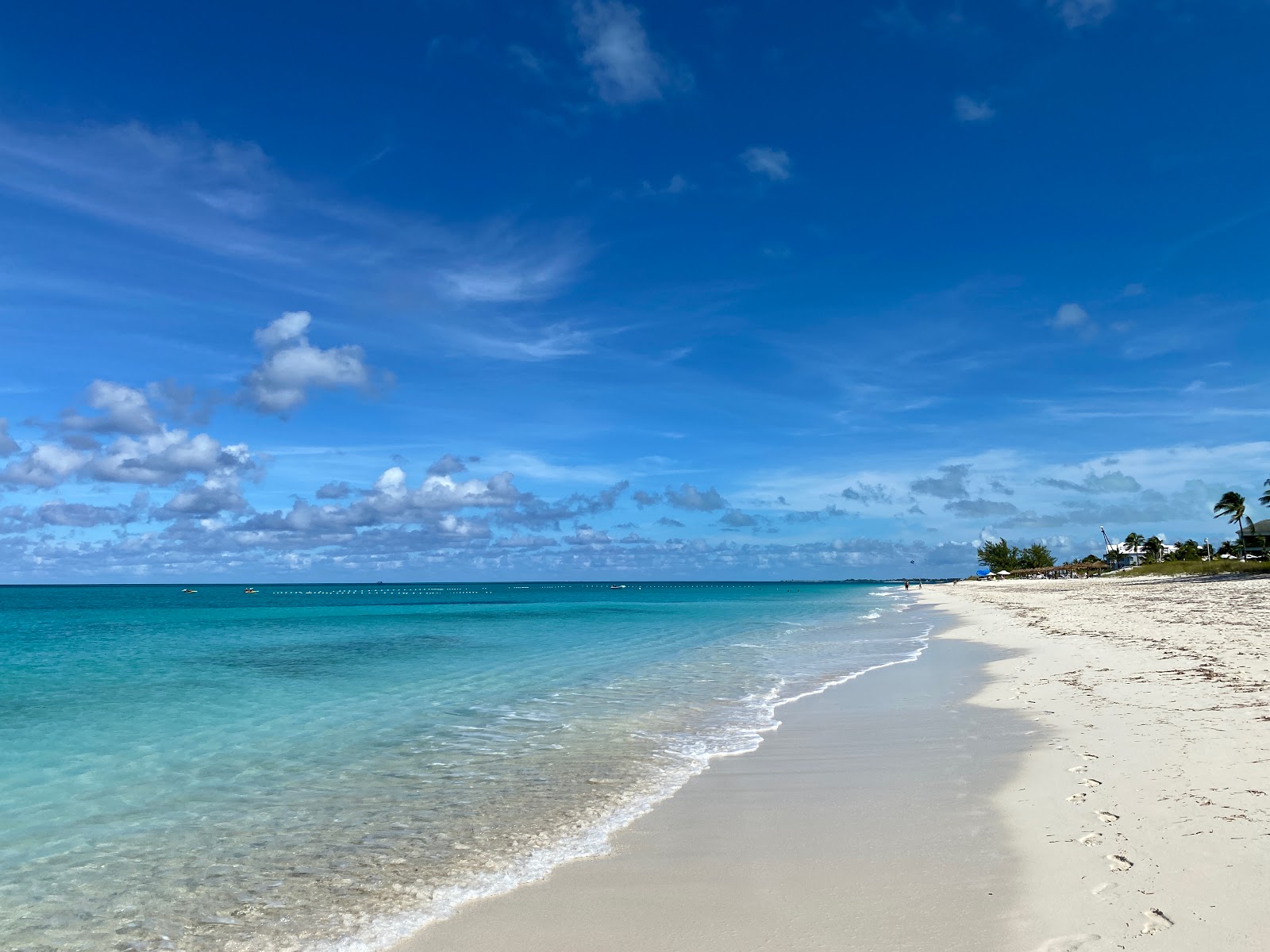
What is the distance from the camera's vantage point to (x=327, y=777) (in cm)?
1037

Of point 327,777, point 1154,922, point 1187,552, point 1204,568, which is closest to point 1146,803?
point 1154,922

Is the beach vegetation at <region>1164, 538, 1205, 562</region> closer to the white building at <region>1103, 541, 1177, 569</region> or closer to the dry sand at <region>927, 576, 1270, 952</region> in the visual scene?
the white building at <region>1103, 541, 1177, 569</region>

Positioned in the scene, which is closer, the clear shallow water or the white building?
the clear shallow water

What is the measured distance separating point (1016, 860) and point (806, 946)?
7.43ft

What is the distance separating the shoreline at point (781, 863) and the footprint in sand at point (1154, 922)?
799mm

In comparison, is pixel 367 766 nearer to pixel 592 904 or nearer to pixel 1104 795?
pixel 592 904

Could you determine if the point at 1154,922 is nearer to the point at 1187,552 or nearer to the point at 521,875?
the point at 521,875

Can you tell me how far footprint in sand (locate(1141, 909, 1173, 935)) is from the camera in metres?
4.70

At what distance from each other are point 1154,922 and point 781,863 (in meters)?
2.67

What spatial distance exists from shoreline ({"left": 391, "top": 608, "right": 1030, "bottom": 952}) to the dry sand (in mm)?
412

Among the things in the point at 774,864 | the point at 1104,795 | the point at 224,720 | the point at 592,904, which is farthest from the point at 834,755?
the point at 224,720

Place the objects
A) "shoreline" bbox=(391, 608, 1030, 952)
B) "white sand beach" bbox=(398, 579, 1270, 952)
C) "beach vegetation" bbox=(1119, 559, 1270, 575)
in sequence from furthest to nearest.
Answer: "beach vegetation" bbox=(1119, 559, 1270, 575) < "shoreline" bbox=(391, 608, 1030, 952) < "white sand beach" bbox=(398, 579, 1270, 952)

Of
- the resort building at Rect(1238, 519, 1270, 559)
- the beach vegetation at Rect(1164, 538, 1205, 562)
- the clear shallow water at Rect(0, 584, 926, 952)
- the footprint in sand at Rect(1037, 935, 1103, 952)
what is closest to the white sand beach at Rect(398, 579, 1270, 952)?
Result: the footprint in sand at Rect(1037, 935, 1103, 952)

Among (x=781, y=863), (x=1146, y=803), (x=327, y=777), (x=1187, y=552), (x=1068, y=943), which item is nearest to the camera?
(x=1068, y=943)
